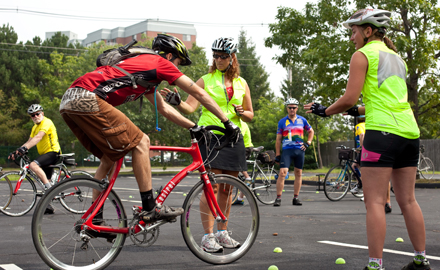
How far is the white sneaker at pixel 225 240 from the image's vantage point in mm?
4574

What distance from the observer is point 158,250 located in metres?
4.91

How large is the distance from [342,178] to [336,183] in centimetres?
19

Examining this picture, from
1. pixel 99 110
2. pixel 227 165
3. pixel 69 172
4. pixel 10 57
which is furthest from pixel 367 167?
pixel 10 57

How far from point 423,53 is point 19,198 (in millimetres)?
12702

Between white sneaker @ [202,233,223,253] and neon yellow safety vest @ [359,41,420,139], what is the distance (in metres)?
1.79

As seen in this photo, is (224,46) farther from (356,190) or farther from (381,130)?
(356,190)

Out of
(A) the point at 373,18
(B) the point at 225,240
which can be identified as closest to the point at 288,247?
(B) the point at 225,240

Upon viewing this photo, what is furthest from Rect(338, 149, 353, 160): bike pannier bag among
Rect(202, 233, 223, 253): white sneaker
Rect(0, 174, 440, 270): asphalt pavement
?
Rect(202, 233, 223, 253): white sneaker

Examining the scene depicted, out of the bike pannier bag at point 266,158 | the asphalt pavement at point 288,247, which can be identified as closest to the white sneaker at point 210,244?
the asphalt pavement at point 288,247

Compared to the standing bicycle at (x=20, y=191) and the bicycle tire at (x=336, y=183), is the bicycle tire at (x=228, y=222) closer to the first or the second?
the standing bicycle at (x=20, y=191)

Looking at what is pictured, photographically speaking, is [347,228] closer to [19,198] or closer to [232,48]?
[232,48]

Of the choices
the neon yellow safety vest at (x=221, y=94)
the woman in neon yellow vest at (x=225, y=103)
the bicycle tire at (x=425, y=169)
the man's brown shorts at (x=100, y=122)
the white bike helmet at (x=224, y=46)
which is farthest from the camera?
the bicycle tire at (x=425, y=169)

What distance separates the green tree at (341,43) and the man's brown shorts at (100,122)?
523 inches

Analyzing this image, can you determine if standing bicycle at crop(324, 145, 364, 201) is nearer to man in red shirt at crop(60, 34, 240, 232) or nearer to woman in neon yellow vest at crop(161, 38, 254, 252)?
woman in neon yellow vest at crop(161, 38, 254, 252)
